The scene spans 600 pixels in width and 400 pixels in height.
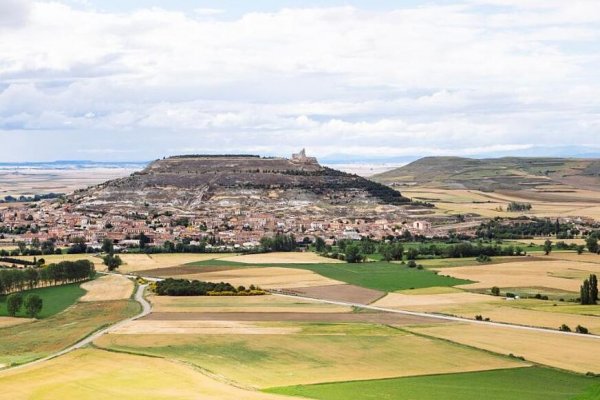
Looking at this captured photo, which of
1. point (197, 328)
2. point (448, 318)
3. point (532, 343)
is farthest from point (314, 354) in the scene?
point (448, 318)

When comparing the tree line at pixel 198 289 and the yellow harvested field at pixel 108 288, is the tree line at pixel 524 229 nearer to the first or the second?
the tree line at pixel 198 289

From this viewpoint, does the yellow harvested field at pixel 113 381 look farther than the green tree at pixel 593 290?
No

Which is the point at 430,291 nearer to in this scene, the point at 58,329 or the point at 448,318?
the point at 448,318

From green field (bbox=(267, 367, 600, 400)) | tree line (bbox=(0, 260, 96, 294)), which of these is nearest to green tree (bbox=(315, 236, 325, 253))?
tree line (bbox=(0, 260, 96, 294))

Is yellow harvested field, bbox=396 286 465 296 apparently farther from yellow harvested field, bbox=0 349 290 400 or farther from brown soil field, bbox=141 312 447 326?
yellow harvested field, bbox=0 349 290 400

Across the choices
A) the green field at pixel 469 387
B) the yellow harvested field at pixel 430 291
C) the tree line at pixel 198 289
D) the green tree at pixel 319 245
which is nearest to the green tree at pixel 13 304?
the tree line at pixel 198 289

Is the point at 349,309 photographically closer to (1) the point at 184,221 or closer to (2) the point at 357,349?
(2) the point at 357,349
